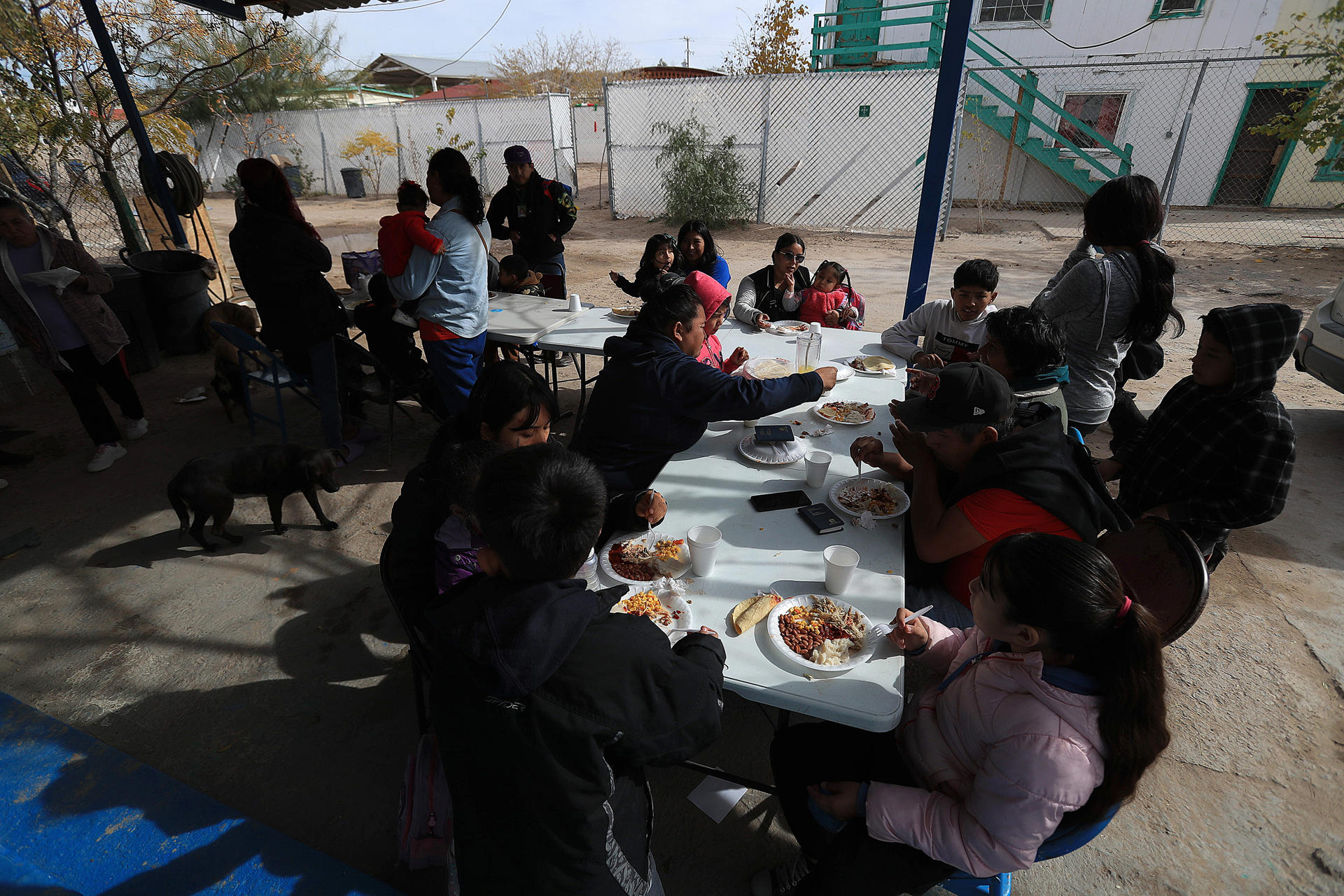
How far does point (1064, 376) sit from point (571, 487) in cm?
230

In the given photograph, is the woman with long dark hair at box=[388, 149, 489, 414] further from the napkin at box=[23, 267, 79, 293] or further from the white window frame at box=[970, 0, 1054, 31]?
the white window frame at box=[970, 0, 1054, 31]

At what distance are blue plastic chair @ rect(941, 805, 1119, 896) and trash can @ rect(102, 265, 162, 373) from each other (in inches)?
309

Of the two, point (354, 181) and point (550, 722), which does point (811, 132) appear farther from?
point (354, 181)

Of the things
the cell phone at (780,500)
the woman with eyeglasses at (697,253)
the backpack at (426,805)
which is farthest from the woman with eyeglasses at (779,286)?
the backpack at (426,805)

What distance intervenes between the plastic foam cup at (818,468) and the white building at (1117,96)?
1402cm

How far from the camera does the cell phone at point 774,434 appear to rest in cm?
265

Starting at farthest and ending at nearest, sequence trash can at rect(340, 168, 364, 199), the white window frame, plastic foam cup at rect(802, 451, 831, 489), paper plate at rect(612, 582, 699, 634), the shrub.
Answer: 1. trash can at rect(340, 168, 364, 199)
2. the white window frame
3. the shrub
4. plastic foam cup at rect(802, 451, 831, 489)
5. paper plate at rect(612, 582, 699, 634)

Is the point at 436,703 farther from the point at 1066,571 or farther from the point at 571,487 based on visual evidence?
the point at 1066,571

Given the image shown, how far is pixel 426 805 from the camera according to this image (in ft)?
6.41

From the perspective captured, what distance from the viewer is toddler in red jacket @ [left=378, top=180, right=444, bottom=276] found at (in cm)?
373

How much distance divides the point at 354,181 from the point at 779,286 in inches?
772

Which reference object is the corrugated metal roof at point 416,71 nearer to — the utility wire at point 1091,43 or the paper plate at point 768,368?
the utility wire at point 1091,43

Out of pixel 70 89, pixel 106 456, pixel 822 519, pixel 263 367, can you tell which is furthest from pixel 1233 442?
pixel 70 89

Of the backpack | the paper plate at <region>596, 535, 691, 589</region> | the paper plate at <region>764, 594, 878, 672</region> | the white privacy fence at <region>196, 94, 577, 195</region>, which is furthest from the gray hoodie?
the white privacy fence at <region>196, 94, 577, 195</region>
